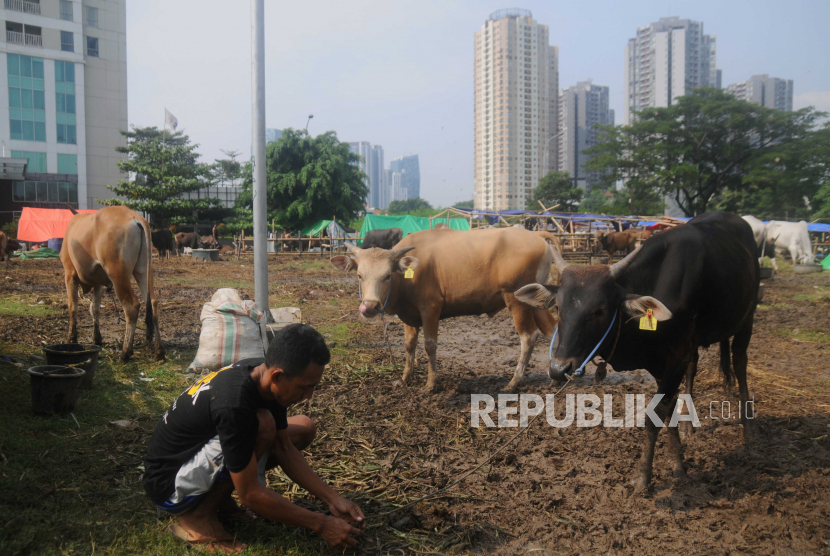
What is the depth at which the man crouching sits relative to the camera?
256cm

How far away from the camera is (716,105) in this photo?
34.8 meters

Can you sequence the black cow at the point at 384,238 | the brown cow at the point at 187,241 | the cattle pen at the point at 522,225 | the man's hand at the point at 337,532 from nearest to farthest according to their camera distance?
the man's hand at the point at 337,532, the black cow at the point at 384,238, the cattle pen at the point at 522,225, the brown cow at the point at 187,241

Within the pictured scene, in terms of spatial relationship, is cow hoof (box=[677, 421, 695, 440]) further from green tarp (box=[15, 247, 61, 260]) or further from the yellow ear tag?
green tarp (box=[15, 247, 61, 260])

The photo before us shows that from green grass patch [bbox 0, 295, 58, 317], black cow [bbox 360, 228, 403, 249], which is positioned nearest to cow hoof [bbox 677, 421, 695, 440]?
green grass patch [bbox 0, 295, 58, 317]

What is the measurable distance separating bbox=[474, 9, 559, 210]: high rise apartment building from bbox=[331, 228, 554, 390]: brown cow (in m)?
76.7

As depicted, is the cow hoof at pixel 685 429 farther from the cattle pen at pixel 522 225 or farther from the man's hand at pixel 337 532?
the cattle pen at pixel 522 225

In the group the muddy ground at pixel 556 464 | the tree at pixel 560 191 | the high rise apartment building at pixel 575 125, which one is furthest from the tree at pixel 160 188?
the high rise apartment building at pixel 575 125

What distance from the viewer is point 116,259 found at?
21.2ft

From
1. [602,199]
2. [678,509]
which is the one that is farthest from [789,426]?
[602,199]

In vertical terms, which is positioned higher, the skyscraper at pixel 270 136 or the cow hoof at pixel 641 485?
the skyscraper at pixel 270 136

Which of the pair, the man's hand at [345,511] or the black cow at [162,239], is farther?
the black cow at [162,239]

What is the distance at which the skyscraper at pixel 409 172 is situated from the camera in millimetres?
176275

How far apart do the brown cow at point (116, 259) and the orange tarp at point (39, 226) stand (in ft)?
80.4

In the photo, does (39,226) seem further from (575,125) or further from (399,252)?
(575,125)
